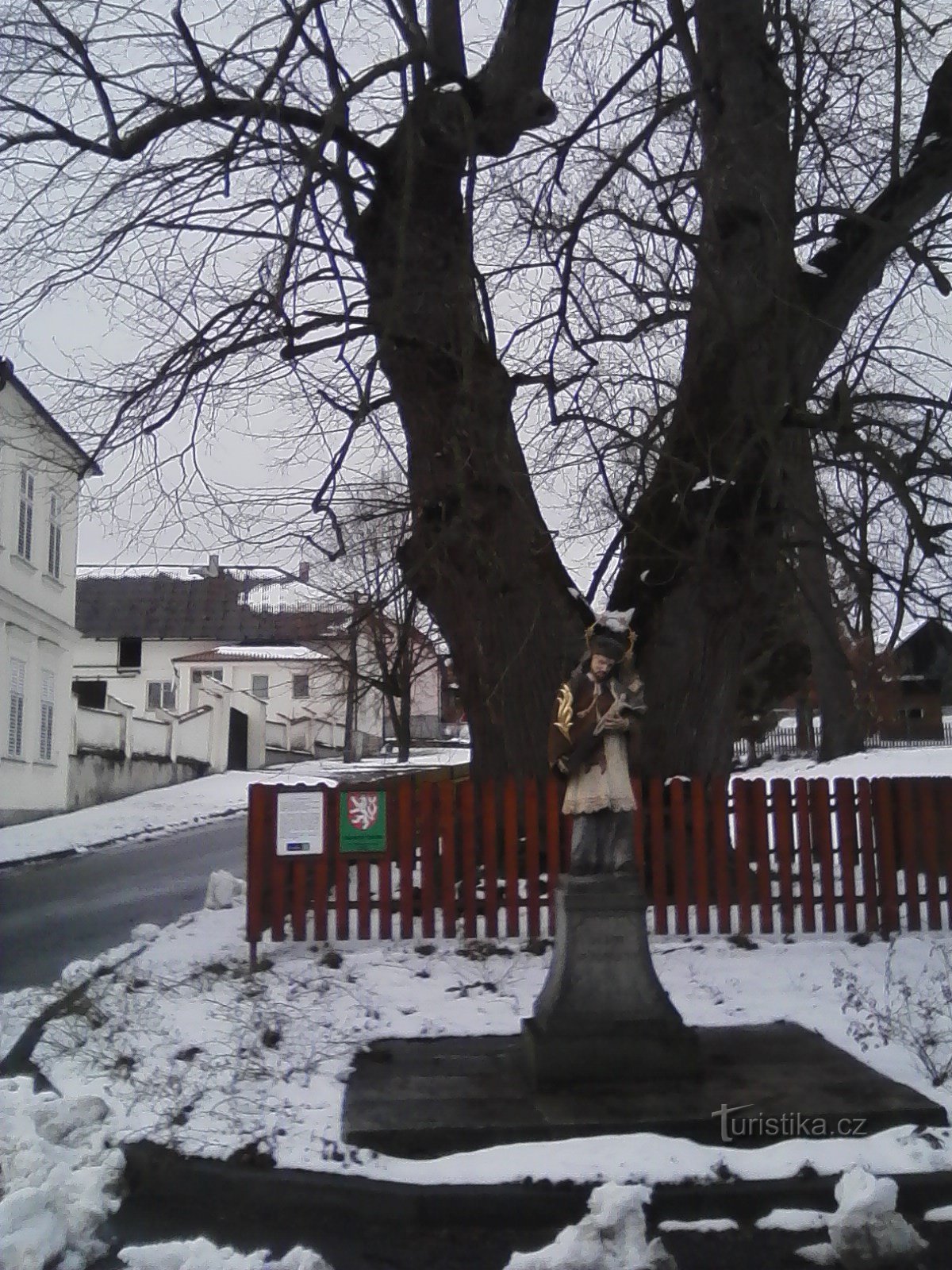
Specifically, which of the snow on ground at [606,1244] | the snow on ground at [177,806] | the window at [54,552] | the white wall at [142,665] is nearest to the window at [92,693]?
the snow on ground at [177,806]

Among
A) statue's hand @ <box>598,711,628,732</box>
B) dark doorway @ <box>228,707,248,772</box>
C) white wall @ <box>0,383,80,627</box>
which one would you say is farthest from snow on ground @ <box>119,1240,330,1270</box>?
dark doorway @ <box>228,707,248,772</box>

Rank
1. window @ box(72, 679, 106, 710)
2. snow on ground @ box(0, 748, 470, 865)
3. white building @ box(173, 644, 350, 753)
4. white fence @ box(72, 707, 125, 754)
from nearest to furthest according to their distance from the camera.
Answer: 1. snow on ground @ box(0, 748, 470, 865)
2. white fence @ box(72, 707, 125, 754)
3. window @ box(72, 679, 106, 710)
4. white building @ box(173, 644, 350, 753)

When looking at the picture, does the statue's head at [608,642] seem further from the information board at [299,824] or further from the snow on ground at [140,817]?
the snow on ground at [140,817]

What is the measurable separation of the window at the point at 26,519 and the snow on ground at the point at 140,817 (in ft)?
17.9

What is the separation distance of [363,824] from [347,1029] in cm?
246

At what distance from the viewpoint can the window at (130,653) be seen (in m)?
59.6

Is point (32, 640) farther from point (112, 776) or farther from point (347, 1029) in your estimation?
point (347, 1029)

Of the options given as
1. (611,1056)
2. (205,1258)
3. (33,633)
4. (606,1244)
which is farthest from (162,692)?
(606,1244)

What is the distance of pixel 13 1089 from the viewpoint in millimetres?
5918

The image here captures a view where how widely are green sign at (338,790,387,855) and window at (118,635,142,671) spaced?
171ft

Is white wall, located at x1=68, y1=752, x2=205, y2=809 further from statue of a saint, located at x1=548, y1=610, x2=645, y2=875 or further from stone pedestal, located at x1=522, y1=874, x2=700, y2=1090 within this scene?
A: stone pedestal, located at x1=522, y1=874, x2=700, y2=1090

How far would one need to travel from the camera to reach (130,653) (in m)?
60.1

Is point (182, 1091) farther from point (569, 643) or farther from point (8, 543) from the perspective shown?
point (8, 543)

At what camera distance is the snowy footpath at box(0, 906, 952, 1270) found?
4.74 m
